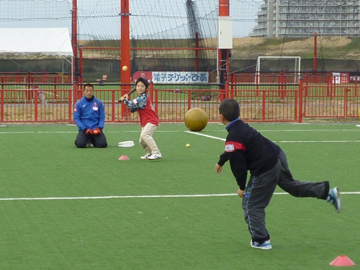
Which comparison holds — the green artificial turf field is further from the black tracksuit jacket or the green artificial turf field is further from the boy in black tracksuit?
the black tracksuit jacket

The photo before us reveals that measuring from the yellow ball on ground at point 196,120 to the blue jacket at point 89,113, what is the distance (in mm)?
3927

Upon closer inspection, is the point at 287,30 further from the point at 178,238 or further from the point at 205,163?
the point at 178,238

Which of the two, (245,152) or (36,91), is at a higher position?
(36,91)

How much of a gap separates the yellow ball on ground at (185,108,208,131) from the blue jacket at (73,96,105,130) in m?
3.93

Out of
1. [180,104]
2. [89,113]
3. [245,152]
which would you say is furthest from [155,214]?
[180,104]

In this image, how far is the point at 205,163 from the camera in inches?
549

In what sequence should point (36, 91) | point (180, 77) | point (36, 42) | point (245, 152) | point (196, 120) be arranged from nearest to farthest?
point (245, 152) < point (196, 120) < point (36, 91) < point (36, 42) < point (180, 77)

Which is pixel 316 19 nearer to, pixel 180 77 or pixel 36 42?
pixel 180 77

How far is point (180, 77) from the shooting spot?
108 ft

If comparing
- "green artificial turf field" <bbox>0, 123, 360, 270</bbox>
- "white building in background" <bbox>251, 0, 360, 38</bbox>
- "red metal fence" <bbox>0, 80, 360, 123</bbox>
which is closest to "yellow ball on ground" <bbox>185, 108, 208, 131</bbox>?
"red metal fence" <bbox>0, 80, 360, 123</bbox>

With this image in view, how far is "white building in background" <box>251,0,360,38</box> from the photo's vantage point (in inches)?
1891

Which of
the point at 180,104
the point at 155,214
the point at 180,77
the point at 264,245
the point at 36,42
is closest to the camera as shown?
the point at 264,245

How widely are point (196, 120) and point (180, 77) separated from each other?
12.8 metres

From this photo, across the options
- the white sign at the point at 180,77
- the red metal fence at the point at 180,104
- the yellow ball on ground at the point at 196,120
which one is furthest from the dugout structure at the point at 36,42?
the yellow ball on ground at the point at 196,120
